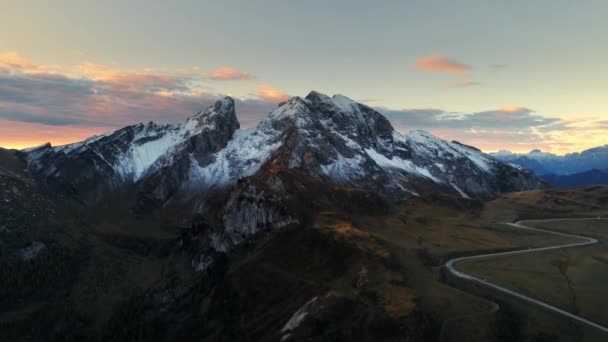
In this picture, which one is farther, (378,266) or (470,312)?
(378,266)

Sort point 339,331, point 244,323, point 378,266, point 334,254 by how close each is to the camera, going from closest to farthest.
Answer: point 339,331 → point 378,266 → point 244,323 → point 334,254

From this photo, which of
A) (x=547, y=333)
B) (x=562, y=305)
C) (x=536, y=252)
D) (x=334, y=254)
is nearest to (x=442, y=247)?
(x=536, y=252)

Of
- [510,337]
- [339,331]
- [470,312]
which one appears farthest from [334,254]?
[510,337]

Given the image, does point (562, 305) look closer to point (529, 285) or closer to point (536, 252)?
point (529, 285)

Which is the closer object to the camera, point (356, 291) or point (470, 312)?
point (470, 312)

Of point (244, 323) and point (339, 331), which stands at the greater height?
point (339, 331)

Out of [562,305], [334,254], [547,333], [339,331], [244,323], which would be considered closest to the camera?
[547,333]

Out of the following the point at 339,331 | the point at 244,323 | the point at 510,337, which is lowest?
the point at 244,323

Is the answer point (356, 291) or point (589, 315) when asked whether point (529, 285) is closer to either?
point (589, 315)

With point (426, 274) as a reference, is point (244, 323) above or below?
below
